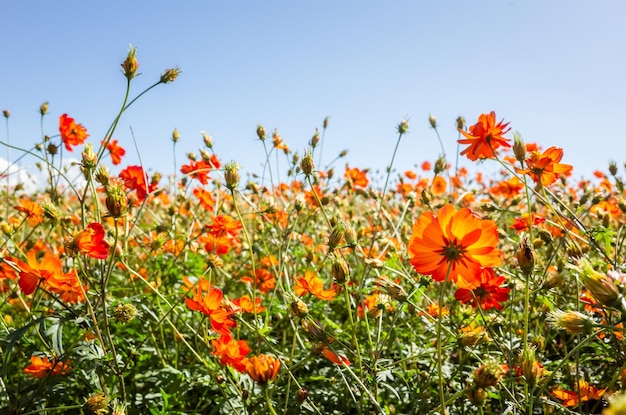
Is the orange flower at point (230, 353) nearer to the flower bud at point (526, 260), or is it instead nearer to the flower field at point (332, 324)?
the flower field at point (332, 324)

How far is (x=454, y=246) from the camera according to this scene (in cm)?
98

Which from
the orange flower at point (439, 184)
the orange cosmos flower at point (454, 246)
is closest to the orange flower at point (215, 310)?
the orange cosmos flower at point (454, 246)

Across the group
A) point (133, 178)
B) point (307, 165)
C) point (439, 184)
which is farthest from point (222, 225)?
point (439, 184)

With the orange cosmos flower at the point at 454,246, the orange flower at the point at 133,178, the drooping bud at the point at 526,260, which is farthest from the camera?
the orange flower at the point at 133,178

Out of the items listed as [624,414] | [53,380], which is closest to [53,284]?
[53,380]

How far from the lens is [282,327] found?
90.3 inches

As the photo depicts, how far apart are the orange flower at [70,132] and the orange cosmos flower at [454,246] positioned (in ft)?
6.87

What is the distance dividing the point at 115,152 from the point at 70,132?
0.24 metres

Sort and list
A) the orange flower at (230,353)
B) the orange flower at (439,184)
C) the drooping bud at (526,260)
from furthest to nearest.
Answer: the orange flower at (439,184) < the orange flower at (230,353) < the drooping bud at (526,260)

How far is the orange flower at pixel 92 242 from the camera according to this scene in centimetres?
116

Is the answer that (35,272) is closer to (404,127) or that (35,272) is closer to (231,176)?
(231,176)

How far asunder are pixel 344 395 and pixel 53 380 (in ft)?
3.21

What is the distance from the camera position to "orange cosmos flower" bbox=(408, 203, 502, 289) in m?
0.95

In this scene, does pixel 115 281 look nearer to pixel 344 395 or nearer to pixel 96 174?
pixel 96 174
